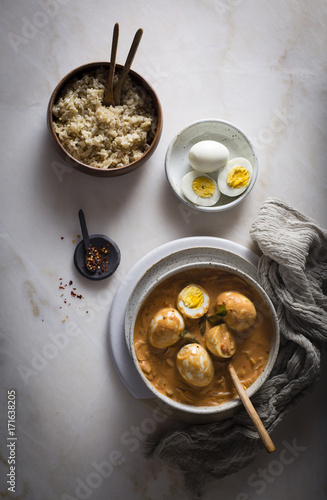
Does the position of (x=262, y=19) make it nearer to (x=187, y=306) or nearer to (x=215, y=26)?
(x=215, y=26)

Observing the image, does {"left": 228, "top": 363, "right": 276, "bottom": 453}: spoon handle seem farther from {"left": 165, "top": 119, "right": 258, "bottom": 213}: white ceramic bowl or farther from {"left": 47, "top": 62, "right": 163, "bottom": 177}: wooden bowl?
{"left": 47, "top": 62, "right": 163, "bottom": 177}: wooden bowl

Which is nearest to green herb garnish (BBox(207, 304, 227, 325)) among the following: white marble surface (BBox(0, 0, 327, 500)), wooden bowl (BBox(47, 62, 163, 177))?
white marble surface (BBox(0, 0, 327, 500))

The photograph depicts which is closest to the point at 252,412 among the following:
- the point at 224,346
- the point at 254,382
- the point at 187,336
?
the point at 254,382

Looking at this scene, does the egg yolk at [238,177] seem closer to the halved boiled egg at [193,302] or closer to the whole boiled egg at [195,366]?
the halved boiled egg at [193,302]

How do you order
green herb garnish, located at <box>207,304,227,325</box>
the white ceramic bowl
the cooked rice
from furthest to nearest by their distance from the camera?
the white ceramic bowl < the cooked rice < green herb garnish, located at <box>207,304,227,325</box>

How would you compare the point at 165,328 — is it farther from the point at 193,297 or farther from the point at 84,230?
the point at 84,230
